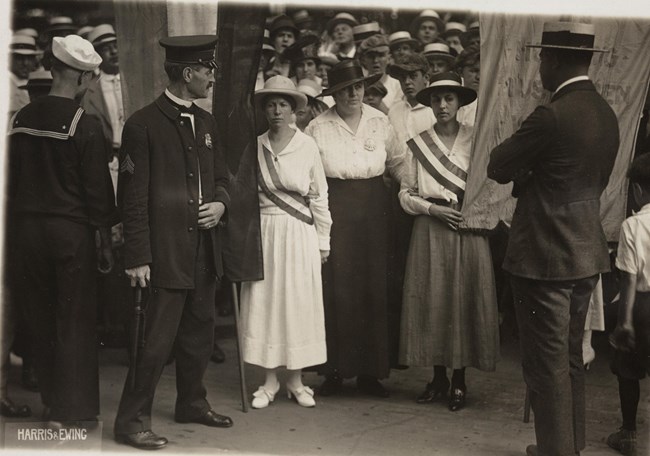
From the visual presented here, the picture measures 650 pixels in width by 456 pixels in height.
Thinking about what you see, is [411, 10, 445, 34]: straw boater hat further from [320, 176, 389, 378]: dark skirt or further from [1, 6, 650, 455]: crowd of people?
[320, 176, 389, 378]: dark skirt

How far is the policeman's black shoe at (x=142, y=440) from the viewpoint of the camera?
179 inches

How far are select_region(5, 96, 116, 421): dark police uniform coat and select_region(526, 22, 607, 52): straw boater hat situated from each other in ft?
8.01

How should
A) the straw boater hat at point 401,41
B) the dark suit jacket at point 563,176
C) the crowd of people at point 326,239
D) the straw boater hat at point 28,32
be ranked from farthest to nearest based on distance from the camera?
1. the straw boater hat at point 28,32
2. the straw boater hat at point 401,41
3. the crowd of people at point 326,239
4. the dark suit jacket at point 563,176

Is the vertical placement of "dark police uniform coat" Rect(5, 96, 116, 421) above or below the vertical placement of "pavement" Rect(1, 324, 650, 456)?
above

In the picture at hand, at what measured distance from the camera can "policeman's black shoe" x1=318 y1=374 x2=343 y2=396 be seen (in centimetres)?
571

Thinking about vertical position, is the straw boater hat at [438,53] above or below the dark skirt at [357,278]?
above

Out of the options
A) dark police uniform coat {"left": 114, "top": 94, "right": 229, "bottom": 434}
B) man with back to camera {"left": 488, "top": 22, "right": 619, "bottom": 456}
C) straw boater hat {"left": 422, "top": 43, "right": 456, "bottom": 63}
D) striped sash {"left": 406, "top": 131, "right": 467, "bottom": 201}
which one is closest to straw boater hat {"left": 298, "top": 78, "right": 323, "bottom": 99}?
straw boater hat {"left": 422, "top": 43, "right": 456, "bottom": 63}

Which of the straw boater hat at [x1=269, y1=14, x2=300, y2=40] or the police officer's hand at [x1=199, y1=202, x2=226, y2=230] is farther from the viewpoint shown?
the straw boater hat at [x1=269, y1=14, x2=300, y2=40]

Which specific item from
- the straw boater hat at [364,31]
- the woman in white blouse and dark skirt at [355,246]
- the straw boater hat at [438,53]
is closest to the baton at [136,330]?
the woman in white blouse and dark skirt at [355,246]

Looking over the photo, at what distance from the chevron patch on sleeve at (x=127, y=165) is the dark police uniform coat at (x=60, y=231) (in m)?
0.14

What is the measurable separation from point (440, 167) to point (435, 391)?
147 centimetres

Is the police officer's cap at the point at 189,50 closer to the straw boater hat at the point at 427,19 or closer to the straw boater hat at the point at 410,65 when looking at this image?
the straw boater hat at the point at 410,65

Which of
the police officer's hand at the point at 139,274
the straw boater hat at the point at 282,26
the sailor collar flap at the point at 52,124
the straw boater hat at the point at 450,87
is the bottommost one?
the police officer's hand at the point at 139,274

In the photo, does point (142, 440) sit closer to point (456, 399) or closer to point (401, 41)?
point (456, 399)
